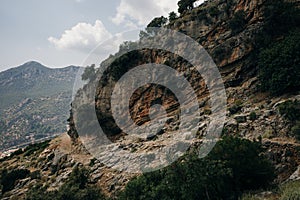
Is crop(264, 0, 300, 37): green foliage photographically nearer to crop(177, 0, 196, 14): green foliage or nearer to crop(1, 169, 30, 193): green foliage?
crop(177, 0, 196, 14): green foliage

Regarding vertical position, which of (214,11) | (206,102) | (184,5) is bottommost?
(206,102)

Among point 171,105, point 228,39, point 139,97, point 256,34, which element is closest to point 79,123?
point 139,97

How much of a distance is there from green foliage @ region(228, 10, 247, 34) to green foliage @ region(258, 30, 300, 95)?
20.4 ft

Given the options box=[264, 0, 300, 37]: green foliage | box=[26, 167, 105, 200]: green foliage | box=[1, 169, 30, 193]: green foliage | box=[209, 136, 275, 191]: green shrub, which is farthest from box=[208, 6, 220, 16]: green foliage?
box=[1, 169, 30, 193]: green foliage

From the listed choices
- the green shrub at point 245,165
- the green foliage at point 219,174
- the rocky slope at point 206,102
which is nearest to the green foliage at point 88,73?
the rocky slope at point 206,102

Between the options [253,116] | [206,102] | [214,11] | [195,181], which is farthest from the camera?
[214,11]

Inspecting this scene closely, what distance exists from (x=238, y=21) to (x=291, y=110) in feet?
49.6

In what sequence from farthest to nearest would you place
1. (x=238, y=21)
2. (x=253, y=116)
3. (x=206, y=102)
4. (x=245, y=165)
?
(x=238, y=21) → (x=206, y=102) → (x=253, y=116) → (x=245, y=165)

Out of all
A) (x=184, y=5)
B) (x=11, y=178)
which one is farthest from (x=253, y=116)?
(x=11, y=178)

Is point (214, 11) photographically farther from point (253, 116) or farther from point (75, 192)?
point (75, 192)

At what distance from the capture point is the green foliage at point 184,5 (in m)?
44.8

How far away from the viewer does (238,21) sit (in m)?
31.2

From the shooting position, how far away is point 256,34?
29.9 meters

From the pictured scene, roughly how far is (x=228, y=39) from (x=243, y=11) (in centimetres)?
382
